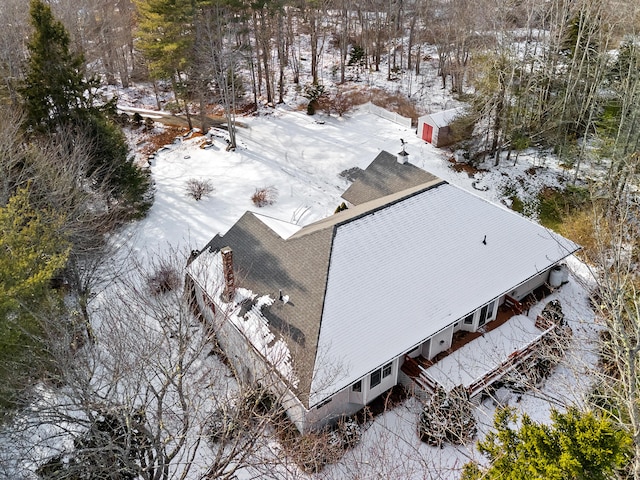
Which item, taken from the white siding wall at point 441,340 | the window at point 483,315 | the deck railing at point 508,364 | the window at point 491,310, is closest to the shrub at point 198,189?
the white siding wall at point 441,340

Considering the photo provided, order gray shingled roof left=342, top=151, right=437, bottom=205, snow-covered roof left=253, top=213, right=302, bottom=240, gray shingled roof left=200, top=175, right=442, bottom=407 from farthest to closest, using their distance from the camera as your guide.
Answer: gray shingled roof left=342, top=151, right=437, bottom=205 → snow-covered roof left=253, top=213, right=302, bottom=240 → gray shingled roof left=200, top=175, right=442, bottom=407

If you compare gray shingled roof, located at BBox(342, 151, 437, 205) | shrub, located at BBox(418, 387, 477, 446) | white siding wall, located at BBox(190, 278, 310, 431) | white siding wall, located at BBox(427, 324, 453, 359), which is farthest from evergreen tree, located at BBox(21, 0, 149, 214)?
shrub, located at BBox(418, 387, 477, 446)

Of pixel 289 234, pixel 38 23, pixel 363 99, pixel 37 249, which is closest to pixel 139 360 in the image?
pixel 37 249

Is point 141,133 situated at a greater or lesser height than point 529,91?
lesser

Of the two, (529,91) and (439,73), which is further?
(439,73)

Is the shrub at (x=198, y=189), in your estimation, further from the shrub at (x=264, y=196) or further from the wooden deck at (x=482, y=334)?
the wooden deck at (x=482, y=334)

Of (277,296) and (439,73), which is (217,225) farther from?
(439,73)

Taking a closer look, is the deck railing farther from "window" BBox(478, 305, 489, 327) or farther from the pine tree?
the pine tree
